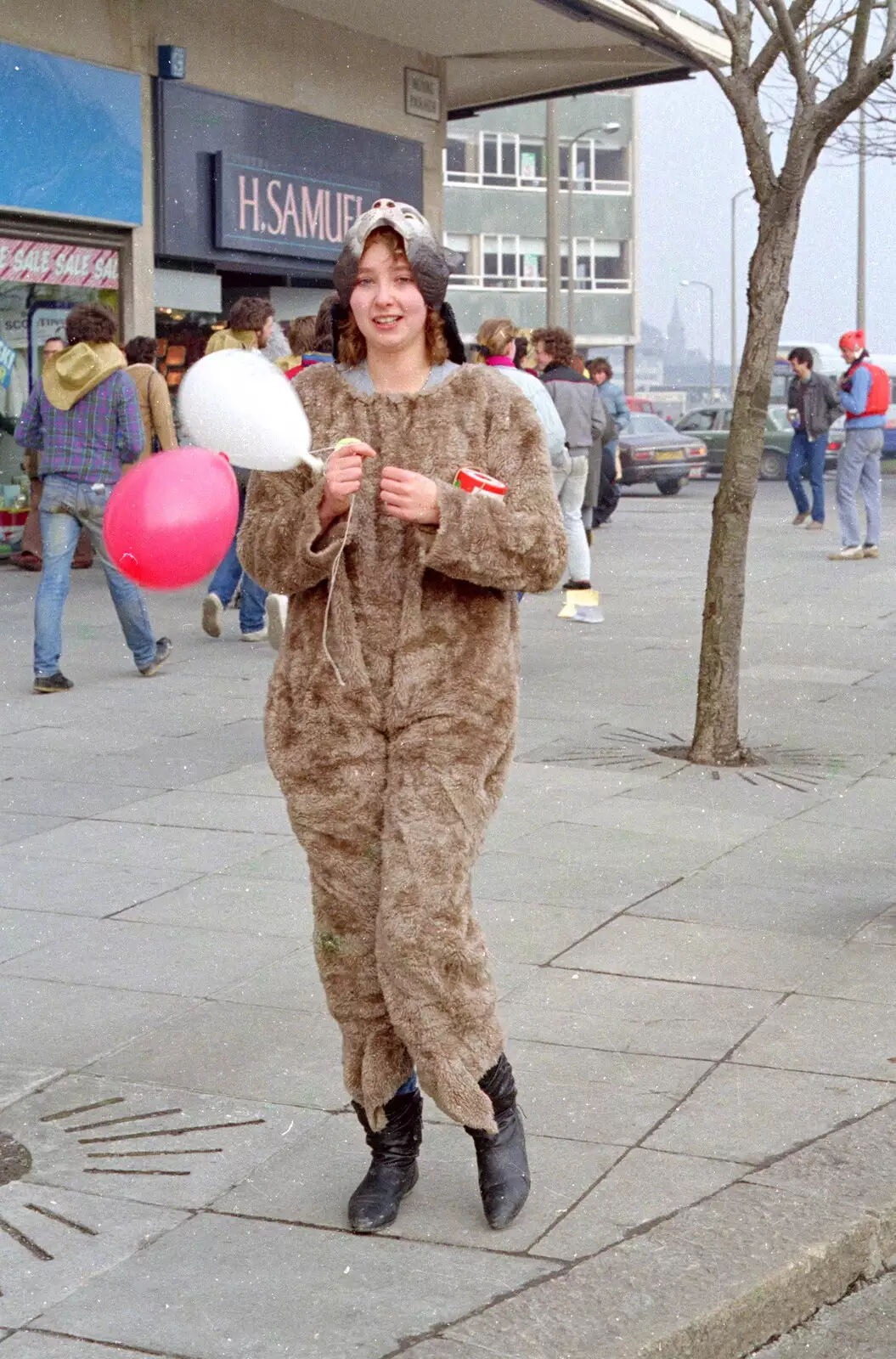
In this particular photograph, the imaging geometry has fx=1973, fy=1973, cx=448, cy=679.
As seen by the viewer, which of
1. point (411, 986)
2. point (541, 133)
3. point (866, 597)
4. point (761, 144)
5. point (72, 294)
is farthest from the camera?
point (541, 133)

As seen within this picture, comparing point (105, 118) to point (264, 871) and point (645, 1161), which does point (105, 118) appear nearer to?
point (264, 871)

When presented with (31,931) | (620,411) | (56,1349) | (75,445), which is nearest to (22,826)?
(31,931)

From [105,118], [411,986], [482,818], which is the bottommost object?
[411,986]

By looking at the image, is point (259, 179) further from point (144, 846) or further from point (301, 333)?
point (144, 846)

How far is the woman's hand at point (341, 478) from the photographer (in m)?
3.51

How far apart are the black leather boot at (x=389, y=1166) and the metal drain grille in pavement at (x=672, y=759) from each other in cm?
421

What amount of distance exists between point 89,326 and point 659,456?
22311 mm

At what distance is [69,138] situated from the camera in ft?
50.6

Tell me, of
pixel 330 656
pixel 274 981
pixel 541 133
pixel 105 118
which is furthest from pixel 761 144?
pixel 541 133

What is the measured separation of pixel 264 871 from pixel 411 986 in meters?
2.80

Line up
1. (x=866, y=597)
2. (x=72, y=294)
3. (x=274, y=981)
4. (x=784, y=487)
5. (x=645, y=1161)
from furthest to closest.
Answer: (x=784, y=487) → (x=72, y=294) → (x=866, y=597) → (x=274, y=981) → (x=645, y=1161)

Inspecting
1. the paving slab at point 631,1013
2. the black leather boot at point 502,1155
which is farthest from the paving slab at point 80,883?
the black leather boot at point 502,1155

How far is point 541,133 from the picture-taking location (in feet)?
233

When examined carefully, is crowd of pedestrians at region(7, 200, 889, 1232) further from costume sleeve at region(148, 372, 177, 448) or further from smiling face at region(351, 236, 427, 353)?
costume sleeve at region(148, 372, 177, 448)
